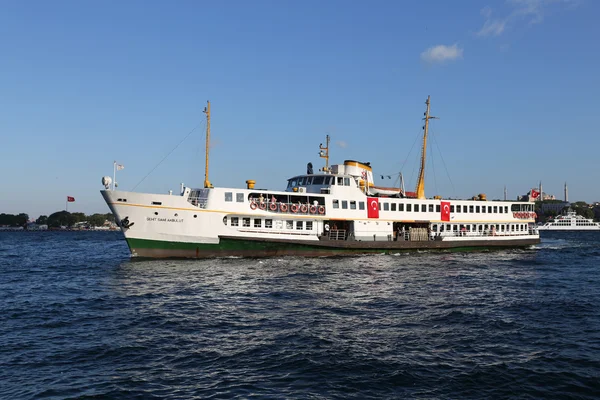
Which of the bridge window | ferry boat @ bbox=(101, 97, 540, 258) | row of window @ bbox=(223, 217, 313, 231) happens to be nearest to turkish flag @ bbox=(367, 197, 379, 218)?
ferry boat @ bbox=(101, 97, 540, 258)

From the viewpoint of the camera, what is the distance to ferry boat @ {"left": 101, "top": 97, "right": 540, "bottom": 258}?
95.8 feet

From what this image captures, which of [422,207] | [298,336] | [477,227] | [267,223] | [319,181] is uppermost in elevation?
[319,181]

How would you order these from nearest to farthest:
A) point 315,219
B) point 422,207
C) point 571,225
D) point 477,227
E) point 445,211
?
point 315,219
point 422,207
point 445,211
point 477,227
point 571,225

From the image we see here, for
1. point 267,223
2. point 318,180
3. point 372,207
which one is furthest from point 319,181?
point 267,223

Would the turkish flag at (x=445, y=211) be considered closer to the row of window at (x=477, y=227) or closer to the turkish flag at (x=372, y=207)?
the row of window at (x=477, y=227)

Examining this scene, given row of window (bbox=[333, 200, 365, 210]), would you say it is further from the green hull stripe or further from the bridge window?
the green hull stripe

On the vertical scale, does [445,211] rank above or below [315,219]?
above

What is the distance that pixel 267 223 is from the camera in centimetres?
3253

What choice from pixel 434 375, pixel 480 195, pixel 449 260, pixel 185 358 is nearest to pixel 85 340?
pixel 185 358

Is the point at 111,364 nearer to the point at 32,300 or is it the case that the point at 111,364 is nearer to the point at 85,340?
the point at 85,340

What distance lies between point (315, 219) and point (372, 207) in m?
5.07

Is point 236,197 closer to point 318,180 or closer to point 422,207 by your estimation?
point 318,180

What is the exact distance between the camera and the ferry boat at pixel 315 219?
29.2 meters

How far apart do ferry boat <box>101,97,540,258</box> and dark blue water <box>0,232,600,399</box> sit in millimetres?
5061
